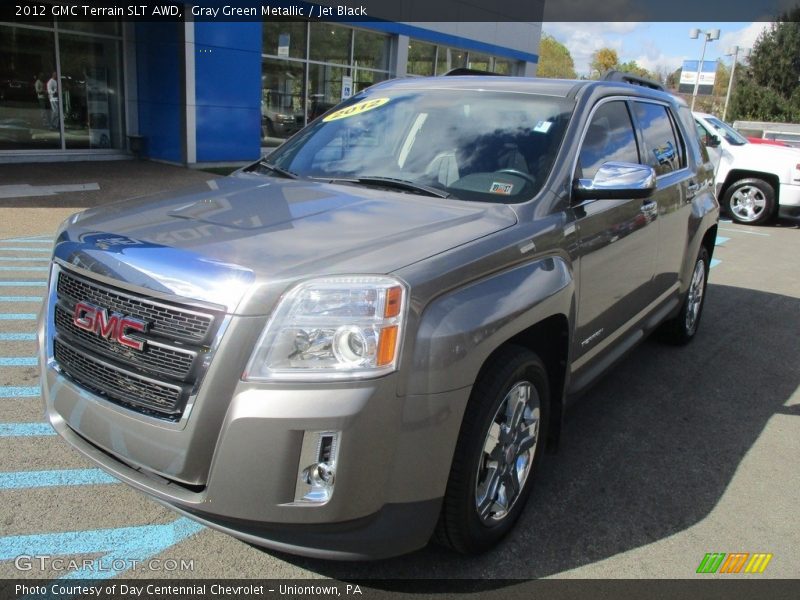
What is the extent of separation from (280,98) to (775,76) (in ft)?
120

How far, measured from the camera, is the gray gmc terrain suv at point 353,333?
2039mm

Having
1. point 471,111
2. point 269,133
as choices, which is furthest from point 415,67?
point 471,111

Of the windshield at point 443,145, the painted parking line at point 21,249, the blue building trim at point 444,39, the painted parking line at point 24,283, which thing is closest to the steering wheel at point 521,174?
the windshield at point 443,145

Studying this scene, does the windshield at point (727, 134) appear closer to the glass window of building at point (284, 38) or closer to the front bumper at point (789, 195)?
the front bumper at point (789, 195)

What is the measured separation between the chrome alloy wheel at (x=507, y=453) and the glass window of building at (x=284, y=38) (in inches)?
577

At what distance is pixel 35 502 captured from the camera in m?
2.88

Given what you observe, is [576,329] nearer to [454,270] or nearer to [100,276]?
[454,270]

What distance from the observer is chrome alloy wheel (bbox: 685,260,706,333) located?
17.4 ft

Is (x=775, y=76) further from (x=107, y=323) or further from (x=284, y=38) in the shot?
(x=107, y=323)

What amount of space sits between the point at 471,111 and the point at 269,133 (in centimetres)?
1412

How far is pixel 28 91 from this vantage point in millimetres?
13539

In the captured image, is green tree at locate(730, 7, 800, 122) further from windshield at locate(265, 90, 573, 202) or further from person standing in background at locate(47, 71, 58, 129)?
windshield at locate(265, 90, 573, 202)

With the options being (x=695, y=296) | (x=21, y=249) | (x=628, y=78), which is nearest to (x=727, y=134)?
(x=695, y=296)

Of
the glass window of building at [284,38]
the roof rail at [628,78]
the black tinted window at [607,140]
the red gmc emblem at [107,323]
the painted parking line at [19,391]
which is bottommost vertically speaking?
the painted parking line at [19,391]
